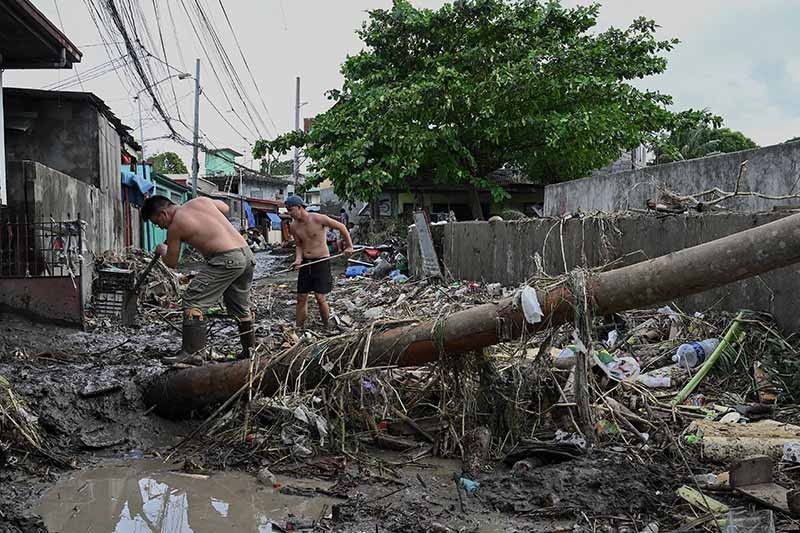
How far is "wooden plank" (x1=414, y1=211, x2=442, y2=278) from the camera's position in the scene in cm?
1228

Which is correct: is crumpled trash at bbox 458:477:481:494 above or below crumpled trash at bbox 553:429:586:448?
below

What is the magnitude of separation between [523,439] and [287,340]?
90.5 inches

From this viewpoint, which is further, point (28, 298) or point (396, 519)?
point (28, 298)

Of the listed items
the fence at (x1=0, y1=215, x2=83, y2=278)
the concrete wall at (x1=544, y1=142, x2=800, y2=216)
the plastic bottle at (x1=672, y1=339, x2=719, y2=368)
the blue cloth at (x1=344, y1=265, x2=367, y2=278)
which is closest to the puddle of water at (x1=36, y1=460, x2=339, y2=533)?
the plastic bottle at (x1=672, y1=339, x2=719, y2=368)

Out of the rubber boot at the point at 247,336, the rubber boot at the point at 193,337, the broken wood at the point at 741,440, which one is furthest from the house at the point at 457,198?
the broken wood at the point at 741,440

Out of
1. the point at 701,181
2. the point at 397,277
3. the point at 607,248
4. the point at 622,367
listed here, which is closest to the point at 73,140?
the point at 397,277

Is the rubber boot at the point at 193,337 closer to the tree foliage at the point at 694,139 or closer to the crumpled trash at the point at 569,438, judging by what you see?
the crumpled trash at the point at 569,438

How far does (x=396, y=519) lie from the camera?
3.18m

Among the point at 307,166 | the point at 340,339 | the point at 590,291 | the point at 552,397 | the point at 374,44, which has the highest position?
the point at 374,44

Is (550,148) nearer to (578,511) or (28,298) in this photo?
(28,298)

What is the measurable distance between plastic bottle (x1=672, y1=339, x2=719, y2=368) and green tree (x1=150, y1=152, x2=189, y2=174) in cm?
4405

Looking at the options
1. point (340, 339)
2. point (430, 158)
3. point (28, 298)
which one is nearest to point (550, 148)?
point (430, 158)

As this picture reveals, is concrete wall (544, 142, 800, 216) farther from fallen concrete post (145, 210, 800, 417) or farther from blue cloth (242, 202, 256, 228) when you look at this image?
blue cloth (242, 202, 256, 228)

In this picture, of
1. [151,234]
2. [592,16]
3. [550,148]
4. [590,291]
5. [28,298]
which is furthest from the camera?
[151,234]
